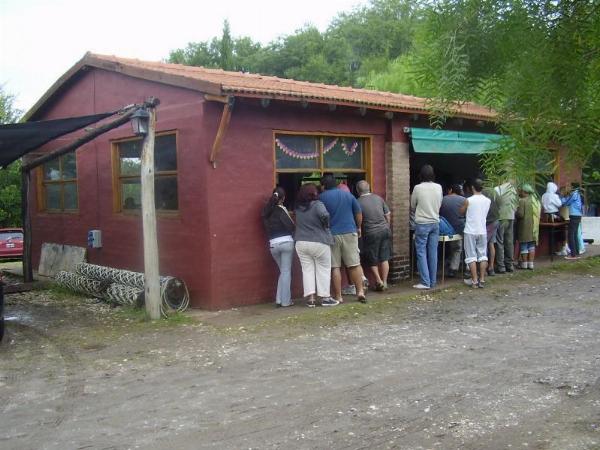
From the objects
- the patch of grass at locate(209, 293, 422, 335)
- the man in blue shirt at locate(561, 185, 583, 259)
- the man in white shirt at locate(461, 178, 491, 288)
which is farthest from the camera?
the man in blue shirt at locate(561, 185, 583, 259)

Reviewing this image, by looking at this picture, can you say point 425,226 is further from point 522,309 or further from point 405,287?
point 522,309

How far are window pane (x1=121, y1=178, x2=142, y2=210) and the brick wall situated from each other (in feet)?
13.7

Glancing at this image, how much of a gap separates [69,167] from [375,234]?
6559 mm

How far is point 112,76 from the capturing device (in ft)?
35.2

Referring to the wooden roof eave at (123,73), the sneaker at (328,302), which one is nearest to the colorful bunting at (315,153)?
the wooden roof eave at (123,73)

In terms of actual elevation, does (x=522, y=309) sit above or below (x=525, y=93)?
below

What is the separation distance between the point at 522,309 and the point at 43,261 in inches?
371

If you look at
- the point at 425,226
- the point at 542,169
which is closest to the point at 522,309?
the point at 425,226

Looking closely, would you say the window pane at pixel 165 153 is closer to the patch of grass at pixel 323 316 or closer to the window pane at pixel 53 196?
the patch of grass at pixel 323 316

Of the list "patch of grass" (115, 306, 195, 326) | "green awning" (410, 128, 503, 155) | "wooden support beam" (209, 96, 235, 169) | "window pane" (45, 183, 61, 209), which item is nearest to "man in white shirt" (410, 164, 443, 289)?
"green awning" (410, 128, 503, 155)

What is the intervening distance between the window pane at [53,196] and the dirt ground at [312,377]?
4.40m

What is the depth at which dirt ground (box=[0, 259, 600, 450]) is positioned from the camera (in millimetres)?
4465

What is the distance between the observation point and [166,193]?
31.7 ft

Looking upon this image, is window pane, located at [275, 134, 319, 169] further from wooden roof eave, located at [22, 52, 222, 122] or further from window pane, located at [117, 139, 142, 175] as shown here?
window pane, located at [117, 139, 142, 175]
